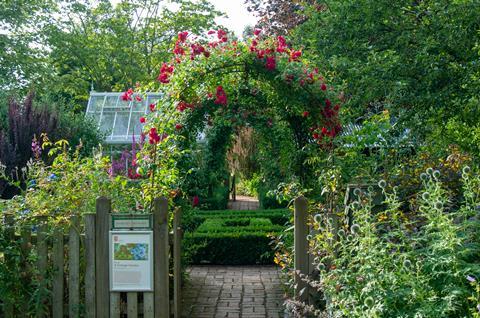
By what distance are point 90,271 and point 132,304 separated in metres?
0.46

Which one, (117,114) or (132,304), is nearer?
(132,304)

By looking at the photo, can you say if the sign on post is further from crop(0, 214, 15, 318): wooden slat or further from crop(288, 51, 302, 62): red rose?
crop(288, 51, 302, 62): red rose

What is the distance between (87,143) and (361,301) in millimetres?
14460

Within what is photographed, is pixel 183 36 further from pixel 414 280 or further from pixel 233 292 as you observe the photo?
pixel 414 280

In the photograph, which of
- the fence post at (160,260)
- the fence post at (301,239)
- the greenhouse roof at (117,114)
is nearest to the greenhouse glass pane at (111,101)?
the greenhouse roof at (117,114)

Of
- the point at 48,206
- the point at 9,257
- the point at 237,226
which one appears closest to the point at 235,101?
the point at 48,206

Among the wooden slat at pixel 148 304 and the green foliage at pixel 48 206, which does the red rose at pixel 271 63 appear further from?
the wooden slat at pixel 148 304

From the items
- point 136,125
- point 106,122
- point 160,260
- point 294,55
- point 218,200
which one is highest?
point 106,122

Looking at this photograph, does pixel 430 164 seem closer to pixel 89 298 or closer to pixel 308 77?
pixel 308 77

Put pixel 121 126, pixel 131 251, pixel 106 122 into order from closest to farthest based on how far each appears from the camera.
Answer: pixel 131 251 → pixel 121 126 → pixel 106 122

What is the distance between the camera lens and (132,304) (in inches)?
209

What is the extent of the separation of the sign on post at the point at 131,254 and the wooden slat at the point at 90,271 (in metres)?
0.18

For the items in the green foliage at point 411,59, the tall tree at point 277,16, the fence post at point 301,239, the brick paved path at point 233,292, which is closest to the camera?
the fence post at point 301,239

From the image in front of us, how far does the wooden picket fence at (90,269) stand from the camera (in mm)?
5316
